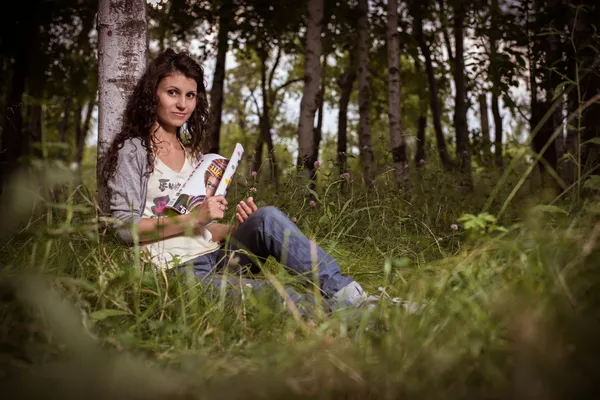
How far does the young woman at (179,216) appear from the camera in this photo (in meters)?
2.57

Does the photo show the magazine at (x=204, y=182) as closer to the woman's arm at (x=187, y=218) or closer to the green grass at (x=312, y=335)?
the woman's arm at (x=187, y=218)

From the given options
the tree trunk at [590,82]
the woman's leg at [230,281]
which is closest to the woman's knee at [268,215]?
the woman's leg at [230,281]

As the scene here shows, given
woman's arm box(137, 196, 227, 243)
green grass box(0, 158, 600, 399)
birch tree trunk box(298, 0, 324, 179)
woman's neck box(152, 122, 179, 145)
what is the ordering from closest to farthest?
green grass box(0, 158, 600, 399) → woman's arm box(137, 196, 227, 243) → woman's neck box(152, 122, 179, 145) → birch tree trunk box(298, 0, 324, 179)

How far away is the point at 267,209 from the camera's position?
2744 millimetres

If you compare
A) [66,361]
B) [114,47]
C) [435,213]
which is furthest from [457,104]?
[66,361]

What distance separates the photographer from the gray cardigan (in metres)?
2.63

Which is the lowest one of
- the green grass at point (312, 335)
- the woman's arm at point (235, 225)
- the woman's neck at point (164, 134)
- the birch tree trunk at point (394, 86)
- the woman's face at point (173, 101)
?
the green grass at point (312, 335)

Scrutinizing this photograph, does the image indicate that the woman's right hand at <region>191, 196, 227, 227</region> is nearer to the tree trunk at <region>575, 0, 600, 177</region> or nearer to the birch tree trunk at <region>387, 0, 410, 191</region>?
the tree trunk at <region>575, 0, 600, 177</region>

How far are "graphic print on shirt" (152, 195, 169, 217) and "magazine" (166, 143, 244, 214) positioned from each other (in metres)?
0.04

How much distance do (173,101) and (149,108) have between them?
139mm

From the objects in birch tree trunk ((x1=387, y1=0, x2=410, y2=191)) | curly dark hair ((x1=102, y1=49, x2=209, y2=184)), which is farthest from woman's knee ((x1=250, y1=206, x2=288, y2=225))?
birch tree trunk ((x1=387, y1=0, x2=410, y2=191))

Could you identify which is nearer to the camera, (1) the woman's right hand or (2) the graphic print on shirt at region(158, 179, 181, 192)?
(1) the woman's right hand

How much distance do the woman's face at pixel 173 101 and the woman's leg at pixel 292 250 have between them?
752mm

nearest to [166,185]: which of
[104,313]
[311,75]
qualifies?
[104,313]
